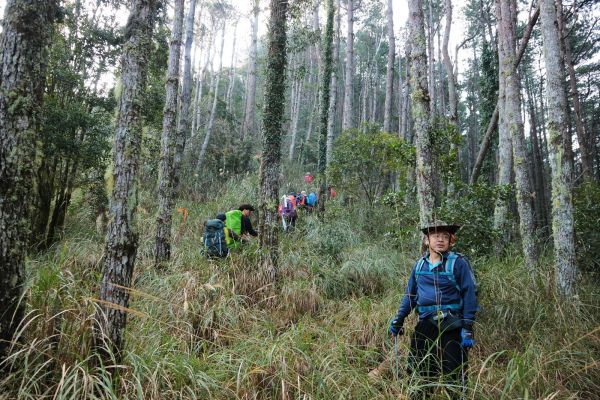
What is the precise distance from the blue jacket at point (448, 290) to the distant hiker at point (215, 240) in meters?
3.91

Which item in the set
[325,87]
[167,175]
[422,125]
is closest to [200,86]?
[325,87]

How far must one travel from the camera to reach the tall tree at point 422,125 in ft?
16.6

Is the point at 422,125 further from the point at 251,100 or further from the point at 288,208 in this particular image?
the point at 251,100

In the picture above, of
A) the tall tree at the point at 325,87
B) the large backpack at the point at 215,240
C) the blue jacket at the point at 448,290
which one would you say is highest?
the tall tree at the point at 325,87

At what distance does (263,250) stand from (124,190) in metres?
3.36

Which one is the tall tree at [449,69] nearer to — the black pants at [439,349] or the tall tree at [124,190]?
the black pants at [439,349]

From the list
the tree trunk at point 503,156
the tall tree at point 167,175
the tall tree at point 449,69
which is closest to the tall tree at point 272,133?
the tall tree at point 167,175

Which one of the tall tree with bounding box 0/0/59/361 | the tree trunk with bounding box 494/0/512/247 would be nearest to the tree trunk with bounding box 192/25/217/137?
the tree trunk with bounding box 494/0/512/247

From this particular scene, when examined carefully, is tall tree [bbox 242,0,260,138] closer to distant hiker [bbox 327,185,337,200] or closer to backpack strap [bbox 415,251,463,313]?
distant hiker [bbox 327,185,337,200]

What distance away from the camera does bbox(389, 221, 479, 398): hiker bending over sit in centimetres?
298

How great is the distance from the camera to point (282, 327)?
4.39 meters

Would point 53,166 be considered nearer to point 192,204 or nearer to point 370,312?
point 192,204

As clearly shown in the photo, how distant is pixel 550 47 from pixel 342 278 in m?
4.53

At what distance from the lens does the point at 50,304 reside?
2883 millimetres
